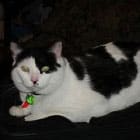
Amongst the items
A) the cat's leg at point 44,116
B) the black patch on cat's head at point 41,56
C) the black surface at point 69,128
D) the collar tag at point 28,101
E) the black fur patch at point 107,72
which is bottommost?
the black surface at point 69,128

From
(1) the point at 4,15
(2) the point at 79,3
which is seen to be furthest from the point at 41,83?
(1) the point at 4,15

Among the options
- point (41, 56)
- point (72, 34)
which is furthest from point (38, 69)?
point (72, 34)

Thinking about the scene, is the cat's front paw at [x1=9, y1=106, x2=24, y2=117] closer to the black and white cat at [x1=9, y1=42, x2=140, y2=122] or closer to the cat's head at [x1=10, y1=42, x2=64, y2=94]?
the black and white cat at [x1=9, y1=42, x2=140, y2=122]

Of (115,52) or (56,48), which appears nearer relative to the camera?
(56,48)

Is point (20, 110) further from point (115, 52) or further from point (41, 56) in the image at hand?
point (115, 52)

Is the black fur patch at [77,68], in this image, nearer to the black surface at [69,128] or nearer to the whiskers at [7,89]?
the black surface at [69,128]

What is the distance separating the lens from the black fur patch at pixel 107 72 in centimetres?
128

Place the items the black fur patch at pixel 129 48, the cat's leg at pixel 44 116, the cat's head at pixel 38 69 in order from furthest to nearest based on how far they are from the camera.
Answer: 1. the black fur patch at pixel 129 48
2. the cat's leg at pixel 44 116
3. the cat's head at pixel 38 69

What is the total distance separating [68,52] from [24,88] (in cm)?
65

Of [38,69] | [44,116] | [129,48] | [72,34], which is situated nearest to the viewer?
[38,69]

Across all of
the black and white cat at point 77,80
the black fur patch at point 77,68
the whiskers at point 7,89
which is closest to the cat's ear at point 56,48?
A: the black and white cat at point 77,80

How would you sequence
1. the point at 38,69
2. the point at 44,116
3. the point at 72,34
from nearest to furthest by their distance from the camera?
the point at 38,69 < the point at 44,116 < the point at 72,34

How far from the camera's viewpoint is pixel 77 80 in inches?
49.4

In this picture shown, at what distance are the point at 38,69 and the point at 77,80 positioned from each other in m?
0.19
